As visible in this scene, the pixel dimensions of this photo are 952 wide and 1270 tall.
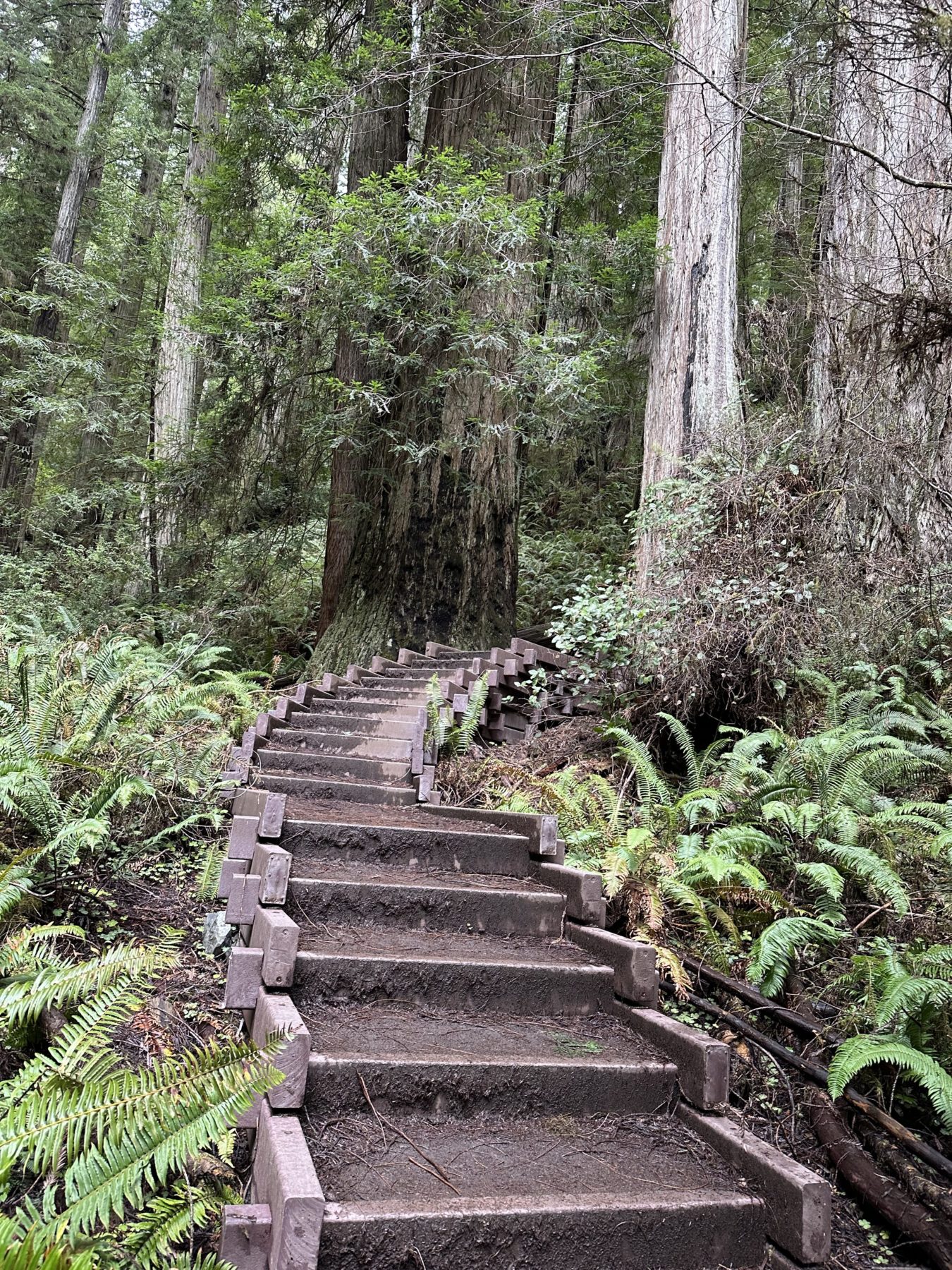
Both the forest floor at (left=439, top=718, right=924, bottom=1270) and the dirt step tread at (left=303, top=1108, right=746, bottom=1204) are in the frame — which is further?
the forest floor at (left=439, top=718, right=924, bottom=1270)

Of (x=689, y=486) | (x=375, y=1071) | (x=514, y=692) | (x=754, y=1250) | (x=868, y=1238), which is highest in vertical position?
(x=689, y=486)

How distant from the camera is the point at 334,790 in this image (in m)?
5.68

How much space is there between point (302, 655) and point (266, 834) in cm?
696

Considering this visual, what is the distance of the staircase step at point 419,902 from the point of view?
4156 mm

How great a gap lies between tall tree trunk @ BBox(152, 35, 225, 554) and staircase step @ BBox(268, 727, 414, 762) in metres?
6.24

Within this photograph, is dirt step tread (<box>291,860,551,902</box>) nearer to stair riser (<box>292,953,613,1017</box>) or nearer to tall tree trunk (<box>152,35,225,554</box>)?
stair riser (<box>292,953,613,1017</box>)

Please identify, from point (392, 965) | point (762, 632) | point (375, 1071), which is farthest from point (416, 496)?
point (375, 1071)

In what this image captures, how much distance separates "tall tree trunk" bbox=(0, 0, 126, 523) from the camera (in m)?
15.6

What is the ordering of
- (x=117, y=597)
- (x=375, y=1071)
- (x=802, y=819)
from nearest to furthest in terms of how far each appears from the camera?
(x=375, y=1071) → (x=802, y=819) → (x=117, y=597)

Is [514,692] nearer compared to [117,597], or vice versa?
[514,692]

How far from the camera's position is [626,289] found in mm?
10750

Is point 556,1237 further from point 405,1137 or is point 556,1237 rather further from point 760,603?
point 760,603

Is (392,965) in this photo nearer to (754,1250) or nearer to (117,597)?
(754,1250)

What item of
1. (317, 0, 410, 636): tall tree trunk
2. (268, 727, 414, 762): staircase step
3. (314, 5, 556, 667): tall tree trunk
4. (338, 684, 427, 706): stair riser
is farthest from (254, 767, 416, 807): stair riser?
(317, 0, 410, 636): tall tree trunk
